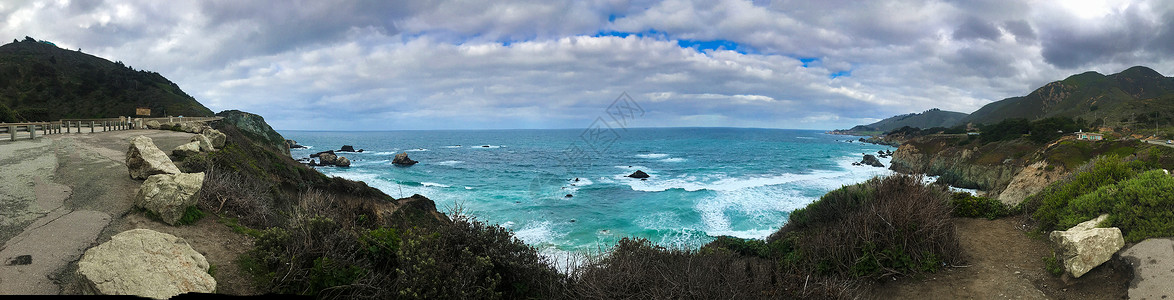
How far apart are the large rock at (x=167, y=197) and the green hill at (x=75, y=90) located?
61.3 m

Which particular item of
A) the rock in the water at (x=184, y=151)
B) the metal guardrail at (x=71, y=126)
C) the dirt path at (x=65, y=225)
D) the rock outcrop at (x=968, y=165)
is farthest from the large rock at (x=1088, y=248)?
the metal guardrail at (x=71, y=126)

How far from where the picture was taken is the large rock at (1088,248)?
6266 millimetres

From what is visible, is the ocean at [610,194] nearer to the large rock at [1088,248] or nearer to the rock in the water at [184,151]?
the rock in the water at [184,151]

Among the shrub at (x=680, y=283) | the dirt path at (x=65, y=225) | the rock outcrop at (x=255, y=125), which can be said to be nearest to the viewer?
the dirt path at (x=65, y=225)

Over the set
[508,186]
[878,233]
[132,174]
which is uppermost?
[132,174]

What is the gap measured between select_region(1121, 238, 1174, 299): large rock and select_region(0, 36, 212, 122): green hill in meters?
71.6

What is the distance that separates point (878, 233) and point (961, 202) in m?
4.97

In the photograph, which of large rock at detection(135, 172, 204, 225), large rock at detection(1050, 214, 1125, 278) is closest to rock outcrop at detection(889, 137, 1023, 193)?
large rock at detection(1050, 214, 1125, 278)

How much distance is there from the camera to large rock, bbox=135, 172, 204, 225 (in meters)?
6.29

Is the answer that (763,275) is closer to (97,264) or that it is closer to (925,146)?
(97,264)

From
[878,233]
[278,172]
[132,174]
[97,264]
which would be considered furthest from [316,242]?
[278,172]

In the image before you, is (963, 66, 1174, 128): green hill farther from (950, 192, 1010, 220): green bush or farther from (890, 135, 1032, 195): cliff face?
(950, 192, 1010, 220): green bush

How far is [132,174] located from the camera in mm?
8188

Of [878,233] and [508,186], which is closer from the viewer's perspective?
[878,233]
